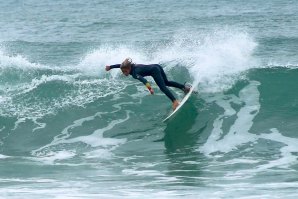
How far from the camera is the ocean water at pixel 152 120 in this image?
10898 millimetres

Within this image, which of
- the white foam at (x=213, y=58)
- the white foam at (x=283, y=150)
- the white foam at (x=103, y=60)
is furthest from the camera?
the white foam at (x=103, y=60)

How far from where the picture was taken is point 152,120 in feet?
51.4

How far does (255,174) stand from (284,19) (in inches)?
799

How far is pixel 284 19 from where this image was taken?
3030cm

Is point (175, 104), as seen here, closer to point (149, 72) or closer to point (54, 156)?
point (149, 72)

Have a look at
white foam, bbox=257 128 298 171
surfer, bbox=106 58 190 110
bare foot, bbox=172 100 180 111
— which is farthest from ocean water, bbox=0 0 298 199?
surfer, bbox=106 58 190 110

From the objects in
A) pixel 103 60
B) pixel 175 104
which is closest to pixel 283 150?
pixel 175 104

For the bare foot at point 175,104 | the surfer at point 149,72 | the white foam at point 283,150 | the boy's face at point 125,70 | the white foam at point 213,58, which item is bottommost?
the white foam at point 283,150

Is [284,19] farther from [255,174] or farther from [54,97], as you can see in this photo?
[255,174]

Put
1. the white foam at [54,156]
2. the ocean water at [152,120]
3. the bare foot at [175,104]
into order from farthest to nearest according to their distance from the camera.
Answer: the bare foot at [175,104] < the white foam at [54,156] < the ocean water at [152,120]

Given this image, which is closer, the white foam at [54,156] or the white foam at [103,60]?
the white foam at [54,156]

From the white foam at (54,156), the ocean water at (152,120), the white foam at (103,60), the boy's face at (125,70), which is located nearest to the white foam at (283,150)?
the ocean water at (152,120)

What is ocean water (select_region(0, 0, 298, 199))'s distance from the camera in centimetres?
1090

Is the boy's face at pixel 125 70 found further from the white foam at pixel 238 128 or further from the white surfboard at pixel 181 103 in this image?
the white foam at pixel 238 128
